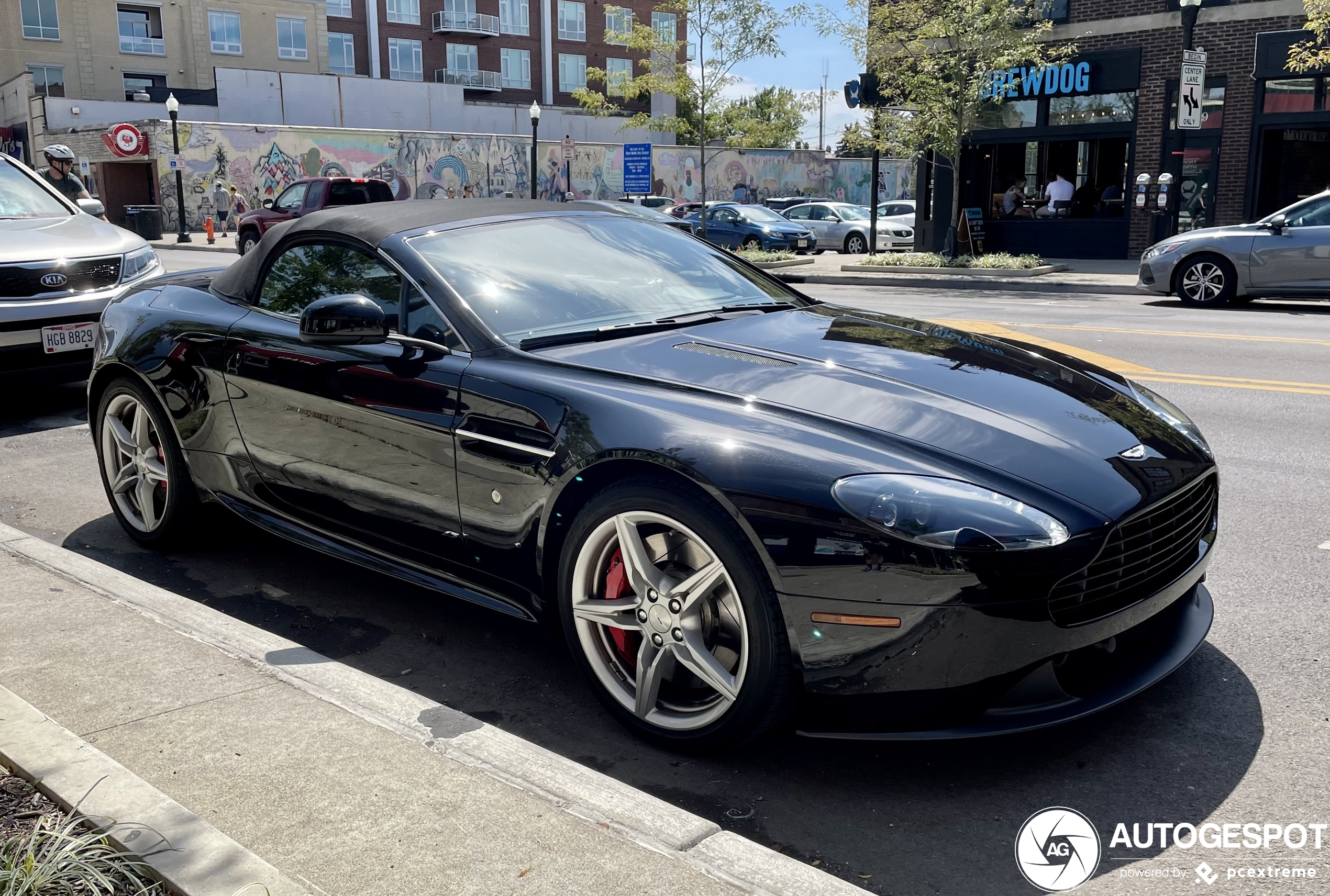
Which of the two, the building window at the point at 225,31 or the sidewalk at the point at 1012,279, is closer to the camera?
the sidewalk at the point at 1012,279

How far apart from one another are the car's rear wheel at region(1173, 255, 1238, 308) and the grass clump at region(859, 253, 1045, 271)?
6.67 metres

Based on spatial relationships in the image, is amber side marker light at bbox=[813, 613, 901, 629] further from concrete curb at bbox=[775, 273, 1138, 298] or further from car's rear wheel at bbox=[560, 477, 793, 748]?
concrete curb at bbox=[775, 273, 1138, 298]

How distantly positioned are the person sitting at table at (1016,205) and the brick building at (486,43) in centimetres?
4147

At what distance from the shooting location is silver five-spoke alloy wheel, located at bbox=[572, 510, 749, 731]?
3002 millimetres

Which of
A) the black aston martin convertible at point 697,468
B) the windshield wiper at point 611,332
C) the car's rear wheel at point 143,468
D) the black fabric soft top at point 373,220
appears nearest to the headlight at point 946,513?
the black aston martin convertible at point 697,468

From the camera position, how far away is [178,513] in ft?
16.1

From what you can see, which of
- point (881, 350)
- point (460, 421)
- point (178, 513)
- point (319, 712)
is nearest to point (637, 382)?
point (460, 421)

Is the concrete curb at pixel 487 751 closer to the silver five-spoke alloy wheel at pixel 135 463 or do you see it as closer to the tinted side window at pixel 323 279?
the silver five-spoke alloy wheel at pixel 135 463

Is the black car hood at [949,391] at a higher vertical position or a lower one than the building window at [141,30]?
lower

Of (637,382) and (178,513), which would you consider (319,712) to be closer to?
(637,382)

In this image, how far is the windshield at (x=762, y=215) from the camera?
98.5 ft

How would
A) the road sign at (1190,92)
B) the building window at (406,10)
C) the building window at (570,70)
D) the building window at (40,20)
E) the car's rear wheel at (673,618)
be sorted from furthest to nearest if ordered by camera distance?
the building window at (570,70) → the building window at (406,10) → the building window at (40,20) → the road sign at (1190,92) → the car's rear wheel at (673,618)

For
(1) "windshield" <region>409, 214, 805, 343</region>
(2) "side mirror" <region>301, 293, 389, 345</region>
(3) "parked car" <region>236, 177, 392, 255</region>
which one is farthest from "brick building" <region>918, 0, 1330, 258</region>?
(2) "side mirror" <region>301, 293, 389, 345</region>

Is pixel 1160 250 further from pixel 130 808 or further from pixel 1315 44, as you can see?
pixel 130 808
